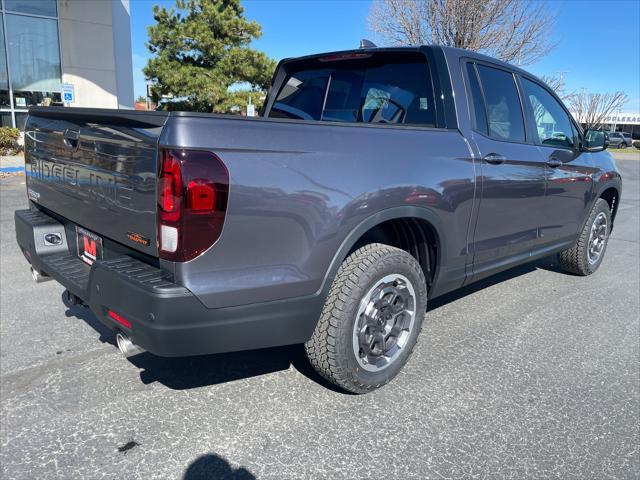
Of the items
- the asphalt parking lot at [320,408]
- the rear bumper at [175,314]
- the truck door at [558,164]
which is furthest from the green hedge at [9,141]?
the truck door at [558,164]

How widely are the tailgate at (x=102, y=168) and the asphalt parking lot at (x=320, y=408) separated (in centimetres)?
95

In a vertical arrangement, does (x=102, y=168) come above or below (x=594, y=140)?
below

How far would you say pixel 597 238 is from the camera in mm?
5324

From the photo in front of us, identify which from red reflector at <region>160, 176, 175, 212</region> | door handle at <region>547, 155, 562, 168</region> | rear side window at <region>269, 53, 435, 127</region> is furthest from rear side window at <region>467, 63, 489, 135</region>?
red reflector at <region>160, 176, 175, 212</region>

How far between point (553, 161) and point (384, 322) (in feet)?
7.15

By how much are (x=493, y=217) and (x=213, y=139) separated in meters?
2.13

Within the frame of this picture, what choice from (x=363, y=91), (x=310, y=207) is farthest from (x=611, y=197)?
(x=310, y=207)

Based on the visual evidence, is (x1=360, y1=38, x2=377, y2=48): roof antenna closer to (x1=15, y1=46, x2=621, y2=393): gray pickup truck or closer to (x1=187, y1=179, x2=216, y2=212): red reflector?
(x1=15, y1=46, x2=621, y2=393): gray pickup truck

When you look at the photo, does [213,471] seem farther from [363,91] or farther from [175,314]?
[363,91]

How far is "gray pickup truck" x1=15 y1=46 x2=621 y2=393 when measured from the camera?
206 cm

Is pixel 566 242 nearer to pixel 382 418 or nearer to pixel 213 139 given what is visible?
pixel 382 418

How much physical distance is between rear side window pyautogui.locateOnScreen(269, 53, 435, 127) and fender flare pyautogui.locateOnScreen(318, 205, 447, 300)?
0.72m

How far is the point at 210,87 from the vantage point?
17.1 m

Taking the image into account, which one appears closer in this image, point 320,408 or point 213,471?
point 213,471
